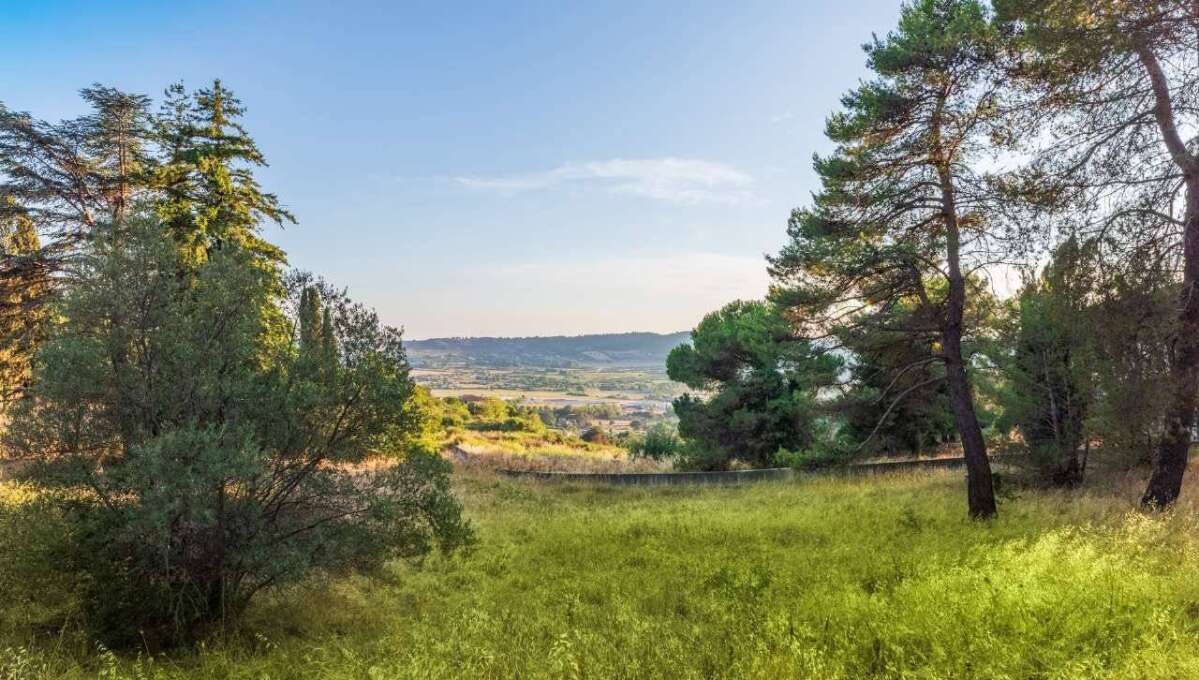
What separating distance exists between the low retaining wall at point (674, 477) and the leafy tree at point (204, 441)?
49.4 feet

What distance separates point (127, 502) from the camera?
20.0ft

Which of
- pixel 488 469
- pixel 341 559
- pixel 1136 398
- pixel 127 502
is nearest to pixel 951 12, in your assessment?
→ pixel 1136 398

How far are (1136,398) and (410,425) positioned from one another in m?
11.0

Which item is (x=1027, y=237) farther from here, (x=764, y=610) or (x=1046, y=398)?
(x=764, y=610)

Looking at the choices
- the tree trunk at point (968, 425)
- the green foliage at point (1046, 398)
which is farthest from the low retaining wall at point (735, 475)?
the tree trunk at point (968, 425)

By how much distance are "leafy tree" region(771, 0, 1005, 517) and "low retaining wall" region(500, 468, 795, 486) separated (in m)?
9.23

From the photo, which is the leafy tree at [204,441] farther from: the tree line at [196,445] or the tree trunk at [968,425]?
the tree trunk at [968,425]

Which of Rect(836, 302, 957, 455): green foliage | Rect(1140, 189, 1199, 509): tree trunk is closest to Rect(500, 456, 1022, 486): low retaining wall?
Rect(836, 302, 957, 455): green foliage

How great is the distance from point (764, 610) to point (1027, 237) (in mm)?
8774

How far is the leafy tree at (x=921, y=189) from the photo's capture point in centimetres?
1123

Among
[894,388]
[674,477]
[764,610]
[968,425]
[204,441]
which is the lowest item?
[674,477]

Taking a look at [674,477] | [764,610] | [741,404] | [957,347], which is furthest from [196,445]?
[741,404]

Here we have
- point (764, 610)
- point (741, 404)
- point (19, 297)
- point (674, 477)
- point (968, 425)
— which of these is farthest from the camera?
point (741, 404)

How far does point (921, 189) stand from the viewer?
1202cm
